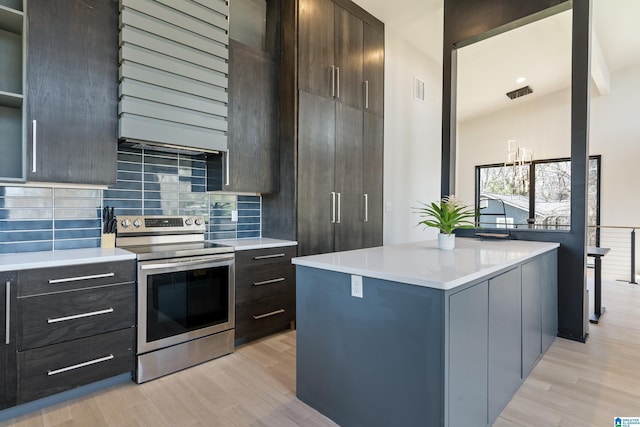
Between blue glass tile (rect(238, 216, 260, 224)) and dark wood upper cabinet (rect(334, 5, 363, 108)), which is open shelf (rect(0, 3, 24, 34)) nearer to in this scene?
blue glass tile (rect(238, 216, 260, 224))

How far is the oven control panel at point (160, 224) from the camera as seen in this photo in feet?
8.54

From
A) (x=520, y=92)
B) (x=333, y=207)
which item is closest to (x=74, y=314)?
(x=333, y=207)

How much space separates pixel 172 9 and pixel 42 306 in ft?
7.09

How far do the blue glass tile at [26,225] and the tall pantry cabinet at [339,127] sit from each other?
6.15ft

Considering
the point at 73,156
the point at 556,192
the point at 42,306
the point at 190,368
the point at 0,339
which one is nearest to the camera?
the point at 0,339

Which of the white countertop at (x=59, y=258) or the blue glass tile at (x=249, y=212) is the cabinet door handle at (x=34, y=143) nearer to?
the white countertop at (x=59, y=258)

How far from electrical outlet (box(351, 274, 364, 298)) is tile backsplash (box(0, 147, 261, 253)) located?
6.15 feet

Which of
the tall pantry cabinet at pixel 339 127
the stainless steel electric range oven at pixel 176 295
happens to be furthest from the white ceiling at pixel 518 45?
the stainless steel electric range oven at pixel 176 295

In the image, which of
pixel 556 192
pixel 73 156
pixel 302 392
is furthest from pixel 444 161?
pixel 556 192

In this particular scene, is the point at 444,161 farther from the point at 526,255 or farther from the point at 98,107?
the point at 98,107

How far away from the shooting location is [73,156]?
2.18 m

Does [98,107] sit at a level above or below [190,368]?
above

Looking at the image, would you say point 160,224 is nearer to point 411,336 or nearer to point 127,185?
point 127,185

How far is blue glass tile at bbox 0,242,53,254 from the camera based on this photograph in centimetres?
218
